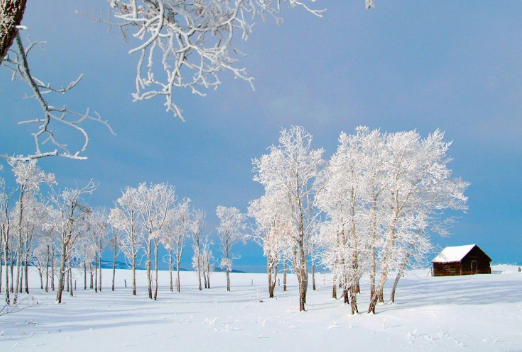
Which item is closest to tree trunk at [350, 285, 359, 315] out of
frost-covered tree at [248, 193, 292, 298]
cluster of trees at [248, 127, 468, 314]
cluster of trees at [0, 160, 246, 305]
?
cluster of trees at [248, 127, 468, 314]

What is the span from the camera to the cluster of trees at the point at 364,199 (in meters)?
16.5

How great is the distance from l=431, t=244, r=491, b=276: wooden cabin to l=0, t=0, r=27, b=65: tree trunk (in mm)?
50221

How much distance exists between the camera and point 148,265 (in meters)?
29.2

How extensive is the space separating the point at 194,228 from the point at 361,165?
106 ft

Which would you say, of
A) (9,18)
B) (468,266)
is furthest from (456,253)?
(9,18)

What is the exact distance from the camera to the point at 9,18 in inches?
83.4

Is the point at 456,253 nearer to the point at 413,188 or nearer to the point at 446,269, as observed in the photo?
the point at 446,269

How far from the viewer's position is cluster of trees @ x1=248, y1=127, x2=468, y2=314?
1648 cm

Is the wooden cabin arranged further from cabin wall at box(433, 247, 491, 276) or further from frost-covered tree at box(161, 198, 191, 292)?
frost-covered tree at box(161, 198, 191, 292)

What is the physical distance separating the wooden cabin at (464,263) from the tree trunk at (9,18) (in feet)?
165

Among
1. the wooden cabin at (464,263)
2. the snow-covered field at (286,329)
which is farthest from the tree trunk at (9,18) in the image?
the wooden cabin at (464,263)

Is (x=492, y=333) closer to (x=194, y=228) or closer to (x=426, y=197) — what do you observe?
(x=426, y=197)

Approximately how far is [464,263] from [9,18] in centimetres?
5313

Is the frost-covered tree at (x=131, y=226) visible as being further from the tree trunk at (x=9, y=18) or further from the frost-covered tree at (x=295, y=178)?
the tree trunk at (x=9, y=18)
